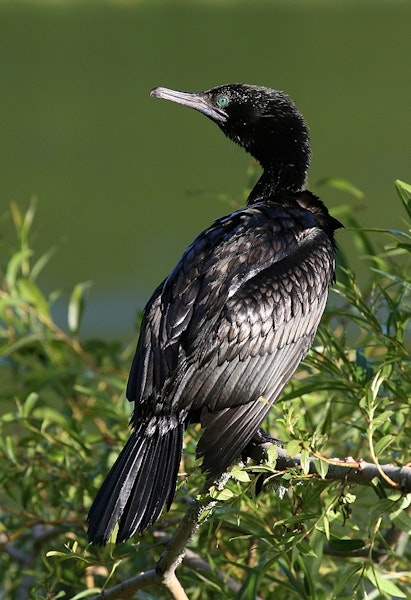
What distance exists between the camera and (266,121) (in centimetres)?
223

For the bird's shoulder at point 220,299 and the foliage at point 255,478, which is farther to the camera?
the bird's shoulder at point 220,299

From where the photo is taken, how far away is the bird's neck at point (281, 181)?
7.20 ft

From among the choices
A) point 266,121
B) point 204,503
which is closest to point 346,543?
point 204,503

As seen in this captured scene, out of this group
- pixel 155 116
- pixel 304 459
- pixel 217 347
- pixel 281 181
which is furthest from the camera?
pixel 155 116

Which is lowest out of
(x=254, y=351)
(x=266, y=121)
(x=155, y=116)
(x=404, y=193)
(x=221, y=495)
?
(x=221, y=495)

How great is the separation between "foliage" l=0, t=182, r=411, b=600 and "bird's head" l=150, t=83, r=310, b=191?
198 millimetres

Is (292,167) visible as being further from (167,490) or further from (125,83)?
(125,83)

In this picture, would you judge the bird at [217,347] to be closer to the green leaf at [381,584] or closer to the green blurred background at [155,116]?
the green leaf at [381,584]

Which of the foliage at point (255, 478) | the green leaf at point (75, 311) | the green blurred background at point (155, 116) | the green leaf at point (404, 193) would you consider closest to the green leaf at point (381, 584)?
the foliage at point (255, 478)

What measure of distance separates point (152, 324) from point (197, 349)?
0.11m

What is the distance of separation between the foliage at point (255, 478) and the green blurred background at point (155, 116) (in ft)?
6.82

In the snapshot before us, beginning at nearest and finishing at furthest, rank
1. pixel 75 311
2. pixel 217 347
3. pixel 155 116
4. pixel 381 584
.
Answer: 1. pixel 381 584
2. pixel 217 347
3. pixel 75 311
4. pixel 155 116

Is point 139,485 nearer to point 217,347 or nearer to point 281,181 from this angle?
point 217,347

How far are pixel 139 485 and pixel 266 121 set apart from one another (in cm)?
92
